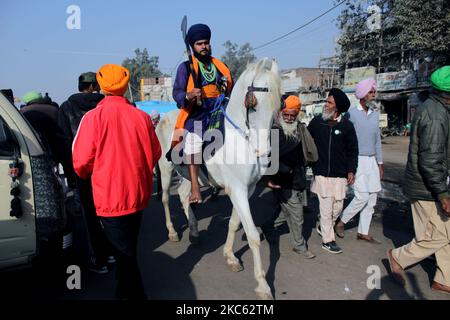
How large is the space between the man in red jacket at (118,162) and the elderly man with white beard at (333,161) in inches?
99.4

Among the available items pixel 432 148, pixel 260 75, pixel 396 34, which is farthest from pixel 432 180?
pixel 396 34

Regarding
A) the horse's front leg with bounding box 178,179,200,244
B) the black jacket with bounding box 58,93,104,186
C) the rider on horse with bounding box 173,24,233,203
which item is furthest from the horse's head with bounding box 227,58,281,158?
the horse's front leg with bounding box 178,179,200,244

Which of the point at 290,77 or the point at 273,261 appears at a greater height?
the point at 290,77

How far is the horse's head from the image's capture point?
3.32m

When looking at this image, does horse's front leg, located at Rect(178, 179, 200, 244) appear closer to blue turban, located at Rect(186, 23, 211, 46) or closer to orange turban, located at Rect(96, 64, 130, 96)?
blue turban, located at Rect(186, 23, 211, 46)

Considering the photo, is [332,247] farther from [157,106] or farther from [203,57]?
[157,106]

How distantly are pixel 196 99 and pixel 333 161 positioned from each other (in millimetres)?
2041

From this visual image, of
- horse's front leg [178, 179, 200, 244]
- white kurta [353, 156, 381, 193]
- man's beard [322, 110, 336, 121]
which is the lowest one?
horse's front leg [178, 179, 200, 244]

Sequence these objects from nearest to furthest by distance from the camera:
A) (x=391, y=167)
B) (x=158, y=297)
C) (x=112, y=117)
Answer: (x=112, y=117)
(x=158, y=297)
(x=391, y=167)

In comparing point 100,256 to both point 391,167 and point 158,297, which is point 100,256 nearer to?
point 158,297
